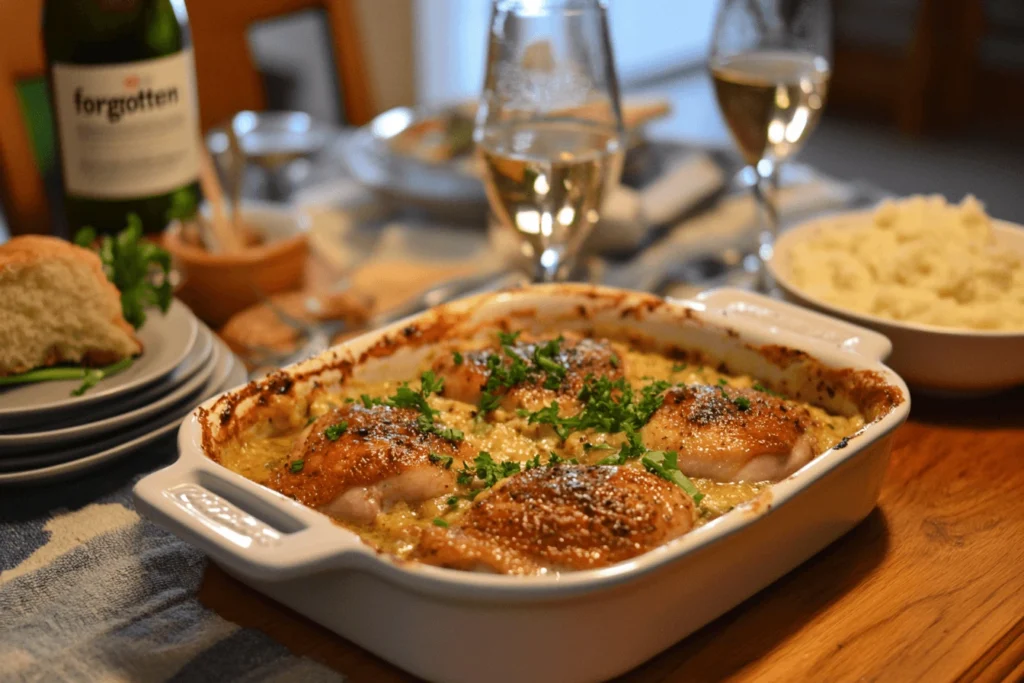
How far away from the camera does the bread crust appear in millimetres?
1256

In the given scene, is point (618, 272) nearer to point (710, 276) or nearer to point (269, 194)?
point (710, 276)

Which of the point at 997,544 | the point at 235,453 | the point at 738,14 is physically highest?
the point at 738,14

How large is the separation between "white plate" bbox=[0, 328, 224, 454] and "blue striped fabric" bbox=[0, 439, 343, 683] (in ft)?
0.22

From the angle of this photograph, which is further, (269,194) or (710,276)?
(269,194)

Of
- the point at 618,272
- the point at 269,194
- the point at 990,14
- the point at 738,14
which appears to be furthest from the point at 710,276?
the point at 990,14

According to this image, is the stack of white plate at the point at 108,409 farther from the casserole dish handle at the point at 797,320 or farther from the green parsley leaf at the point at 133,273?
the casserole dish handle at the point at 797,320

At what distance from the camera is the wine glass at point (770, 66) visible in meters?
1.78

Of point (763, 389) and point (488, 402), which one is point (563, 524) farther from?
point (763, 389)

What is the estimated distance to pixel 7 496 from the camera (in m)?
1.23

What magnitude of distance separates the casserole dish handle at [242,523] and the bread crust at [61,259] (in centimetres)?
38

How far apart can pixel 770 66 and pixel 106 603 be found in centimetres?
134

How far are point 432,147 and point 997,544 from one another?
4.63 ft

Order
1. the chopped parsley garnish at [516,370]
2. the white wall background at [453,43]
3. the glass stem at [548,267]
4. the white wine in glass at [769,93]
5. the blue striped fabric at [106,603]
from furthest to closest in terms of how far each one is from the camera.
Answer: the white wall background at [453,43] < the white wine in glass at [769,93] < the glass stem at [548,267] < the chopped parsley garnish at [516,370] < the blue striped fabric at [106,603]

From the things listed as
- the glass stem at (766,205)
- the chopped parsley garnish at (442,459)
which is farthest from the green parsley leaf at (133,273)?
the glass stem at (766,205)
